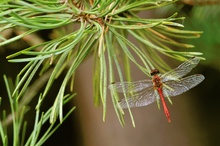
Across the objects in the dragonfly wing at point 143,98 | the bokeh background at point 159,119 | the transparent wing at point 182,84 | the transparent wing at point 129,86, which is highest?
the transparent wing at point 129,86

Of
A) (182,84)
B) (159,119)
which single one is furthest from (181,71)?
(159,119)

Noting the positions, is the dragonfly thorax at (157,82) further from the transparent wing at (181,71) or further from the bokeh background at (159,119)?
the bokeh background at (159,119)

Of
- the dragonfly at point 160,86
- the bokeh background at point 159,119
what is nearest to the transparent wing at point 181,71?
the dragonfly at point 160,86

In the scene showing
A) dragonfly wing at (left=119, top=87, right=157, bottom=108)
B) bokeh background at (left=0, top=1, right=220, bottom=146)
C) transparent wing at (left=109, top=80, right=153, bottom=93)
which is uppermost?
transparent wing at (left=109, top=80, right=153, bottom=93)

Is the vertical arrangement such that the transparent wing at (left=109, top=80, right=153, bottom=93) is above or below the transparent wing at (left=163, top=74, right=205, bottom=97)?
above

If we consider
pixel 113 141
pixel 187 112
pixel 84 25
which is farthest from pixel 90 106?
pixel 84 25

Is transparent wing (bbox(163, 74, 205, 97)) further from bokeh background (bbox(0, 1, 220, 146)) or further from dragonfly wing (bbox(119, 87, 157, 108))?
bokeh background (bbox(0, 1, 220, 146))

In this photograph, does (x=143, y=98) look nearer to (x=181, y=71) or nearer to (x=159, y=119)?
(x=181, y=71)

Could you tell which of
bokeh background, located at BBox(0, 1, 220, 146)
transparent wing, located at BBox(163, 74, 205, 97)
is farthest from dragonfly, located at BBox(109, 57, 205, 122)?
bokeh background, located at BBox(0, 1, 220, 146)
